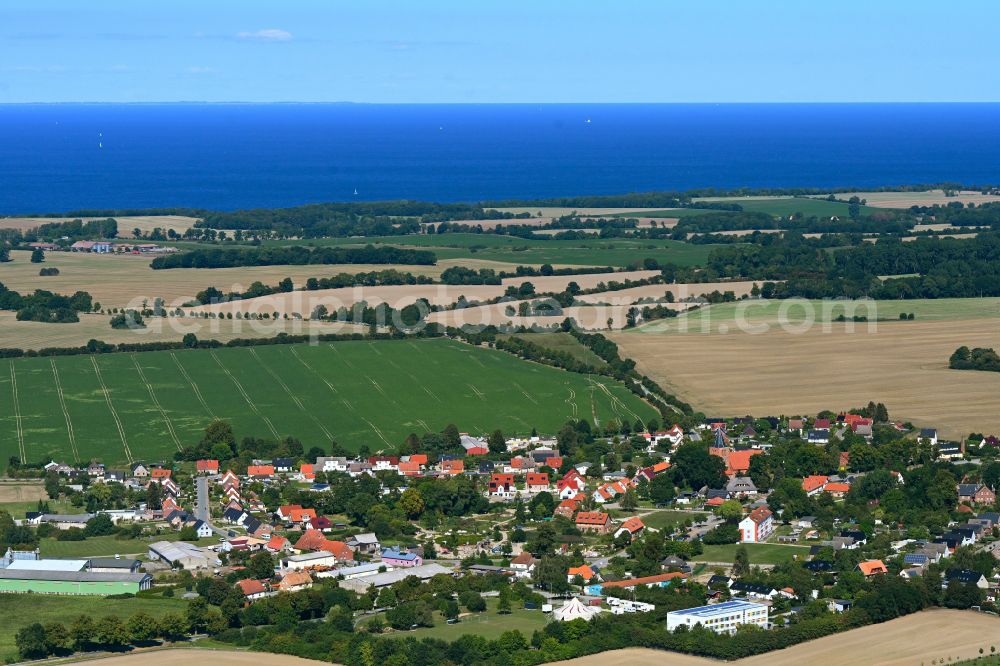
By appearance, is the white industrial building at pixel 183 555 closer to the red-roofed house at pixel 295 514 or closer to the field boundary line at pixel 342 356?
the red-roofed house at pixel 295 514

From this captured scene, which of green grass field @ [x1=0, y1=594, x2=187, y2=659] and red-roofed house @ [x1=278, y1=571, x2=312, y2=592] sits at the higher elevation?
red-roofed house @ [x1=278, y1=571, x2=312, y2=592]

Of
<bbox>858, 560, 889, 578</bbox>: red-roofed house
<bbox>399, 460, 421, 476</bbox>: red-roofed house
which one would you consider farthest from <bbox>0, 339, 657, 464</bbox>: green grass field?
<bbox>858, 560, 889, 578</bbox>: red-roofed house

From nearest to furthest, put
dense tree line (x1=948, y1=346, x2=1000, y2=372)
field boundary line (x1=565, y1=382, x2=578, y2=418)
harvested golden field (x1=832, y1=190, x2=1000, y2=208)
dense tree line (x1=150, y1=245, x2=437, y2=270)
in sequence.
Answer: field boundary line (x1=565, y1=382, x2=578, y2=418), dense tree line (x1=948, y1=346, x2=1000, y2=372), dense tree line (x1=150, y1=245, x2=437, y2=270), harvested golden field (x1=832, y1=190, x2=1000, y2=208)

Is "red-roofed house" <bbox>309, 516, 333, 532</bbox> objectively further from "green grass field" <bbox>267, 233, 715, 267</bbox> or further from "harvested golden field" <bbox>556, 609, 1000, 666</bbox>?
"green grass field" <bbox>267, 233, 715, 267</bbox>

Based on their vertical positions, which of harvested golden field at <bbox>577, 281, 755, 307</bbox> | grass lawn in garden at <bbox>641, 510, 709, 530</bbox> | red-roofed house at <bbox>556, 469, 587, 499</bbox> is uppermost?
harvested golden field at <bbox>577, 281, 755, 307</bbox>

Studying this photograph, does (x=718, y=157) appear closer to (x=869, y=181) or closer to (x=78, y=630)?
(x=869, y=181)

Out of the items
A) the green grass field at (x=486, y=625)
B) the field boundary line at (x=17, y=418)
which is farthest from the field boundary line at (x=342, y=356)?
the green grass field at (x=486, y=625)
